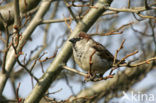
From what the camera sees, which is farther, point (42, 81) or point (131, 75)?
point (131, 75)

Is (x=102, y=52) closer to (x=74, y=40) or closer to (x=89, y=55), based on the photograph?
(x=89, y=55)

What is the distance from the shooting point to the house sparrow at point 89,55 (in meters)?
4.31

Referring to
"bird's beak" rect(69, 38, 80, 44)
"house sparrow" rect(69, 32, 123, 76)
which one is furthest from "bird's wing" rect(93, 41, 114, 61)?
"bird's beak" rect(69, 38, 80, 44)

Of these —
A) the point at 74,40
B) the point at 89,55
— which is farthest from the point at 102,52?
the point at 74,40

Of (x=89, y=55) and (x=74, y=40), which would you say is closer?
(x=89, y=55)

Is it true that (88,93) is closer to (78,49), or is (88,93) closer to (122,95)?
(122,95)

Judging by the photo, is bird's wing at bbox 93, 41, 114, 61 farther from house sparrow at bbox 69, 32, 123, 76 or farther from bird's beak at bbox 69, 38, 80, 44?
bird's beak at bbox 69, 38, 80, 44

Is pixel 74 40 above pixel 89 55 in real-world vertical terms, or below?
above

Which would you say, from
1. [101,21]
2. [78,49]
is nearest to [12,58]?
[78,49]

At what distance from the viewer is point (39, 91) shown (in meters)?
4.27

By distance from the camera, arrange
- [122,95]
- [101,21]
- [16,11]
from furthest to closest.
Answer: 1. [101,21]
2. [122,95]
3. [16,11]

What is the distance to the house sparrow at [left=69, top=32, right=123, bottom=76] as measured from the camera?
14.1 ft

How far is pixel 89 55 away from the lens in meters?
4.30

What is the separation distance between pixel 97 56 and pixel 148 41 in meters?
4.32
